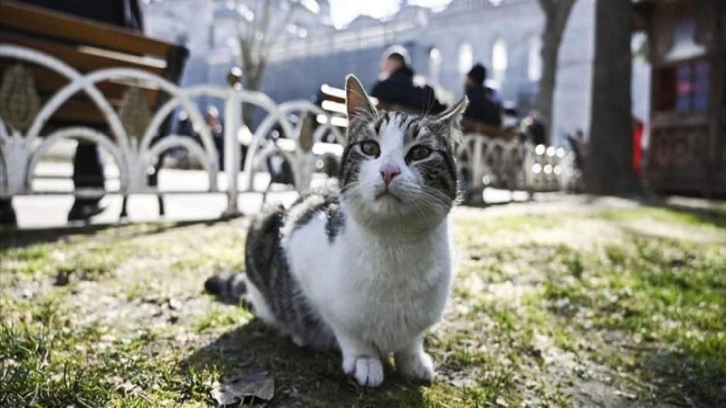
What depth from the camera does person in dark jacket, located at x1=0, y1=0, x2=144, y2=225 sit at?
4.50 m

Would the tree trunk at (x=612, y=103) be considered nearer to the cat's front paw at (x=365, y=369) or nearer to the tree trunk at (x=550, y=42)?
the tree trunk at (x=550, y=42)

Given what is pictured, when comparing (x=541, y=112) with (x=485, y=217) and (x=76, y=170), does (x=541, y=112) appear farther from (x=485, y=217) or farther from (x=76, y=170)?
(x=76, y=170)

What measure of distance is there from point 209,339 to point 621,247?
357 cm

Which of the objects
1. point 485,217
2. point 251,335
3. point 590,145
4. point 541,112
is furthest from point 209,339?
point 541,112

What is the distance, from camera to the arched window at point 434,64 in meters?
29.2

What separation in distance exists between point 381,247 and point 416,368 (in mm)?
425

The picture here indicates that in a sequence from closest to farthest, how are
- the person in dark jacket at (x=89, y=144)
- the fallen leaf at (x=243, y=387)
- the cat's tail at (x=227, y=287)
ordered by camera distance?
the fallen leaf at (x=243, y=387), the cat's tail at (x=227, y=287), the person in dark jacket at (x=89, y=144)

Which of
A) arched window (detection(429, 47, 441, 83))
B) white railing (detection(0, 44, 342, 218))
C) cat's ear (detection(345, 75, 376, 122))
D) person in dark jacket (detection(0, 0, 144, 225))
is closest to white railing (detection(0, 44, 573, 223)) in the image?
white railing (detection(0, 44, 342, 218))

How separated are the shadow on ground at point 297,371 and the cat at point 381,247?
56mm

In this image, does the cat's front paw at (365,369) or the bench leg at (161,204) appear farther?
the bench leg at (161,204)

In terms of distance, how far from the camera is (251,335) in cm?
214

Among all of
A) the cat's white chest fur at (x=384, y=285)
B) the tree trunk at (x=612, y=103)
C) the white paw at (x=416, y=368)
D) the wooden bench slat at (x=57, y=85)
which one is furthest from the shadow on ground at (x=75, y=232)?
the tree trunk at (x=612, y=103)

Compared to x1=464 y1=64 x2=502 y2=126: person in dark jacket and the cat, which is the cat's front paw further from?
x1=464 y1=64 x2=502 y2=126: person in dark jacket

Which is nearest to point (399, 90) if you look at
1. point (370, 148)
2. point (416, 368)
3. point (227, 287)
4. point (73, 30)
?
point (73, 30)
